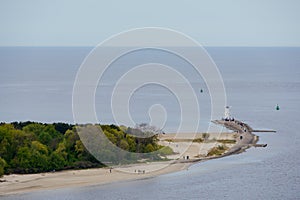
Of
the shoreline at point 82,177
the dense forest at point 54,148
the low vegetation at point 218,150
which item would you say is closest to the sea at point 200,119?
the shoreline at point 82,177

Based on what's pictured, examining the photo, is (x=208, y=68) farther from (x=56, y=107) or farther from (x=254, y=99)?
(x=56, y=107)

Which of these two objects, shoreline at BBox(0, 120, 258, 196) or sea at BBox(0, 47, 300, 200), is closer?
sea at BBox(0, 47, 300, 200)

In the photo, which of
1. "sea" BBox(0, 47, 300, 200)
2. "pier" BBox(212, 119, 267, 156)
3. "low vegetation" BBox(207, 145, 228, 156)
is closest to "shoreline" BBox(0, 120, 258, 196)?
"sea" BBox(0, 47, 300, 200)

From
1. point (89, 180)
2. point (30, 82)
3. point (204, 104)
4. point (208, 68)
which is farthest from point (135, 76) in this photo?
point (89, 180)

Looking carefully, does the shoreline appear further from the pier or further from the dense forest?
the pier

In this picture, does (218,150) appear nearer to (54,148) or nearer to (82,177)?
(54,148)

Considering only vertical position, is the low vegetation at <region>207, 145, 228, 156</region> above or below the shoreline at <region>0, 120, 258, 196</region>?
above

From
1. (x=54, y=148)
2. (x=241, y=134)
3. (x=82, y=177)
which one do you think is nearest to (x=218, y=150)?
(x=241, y=134)
